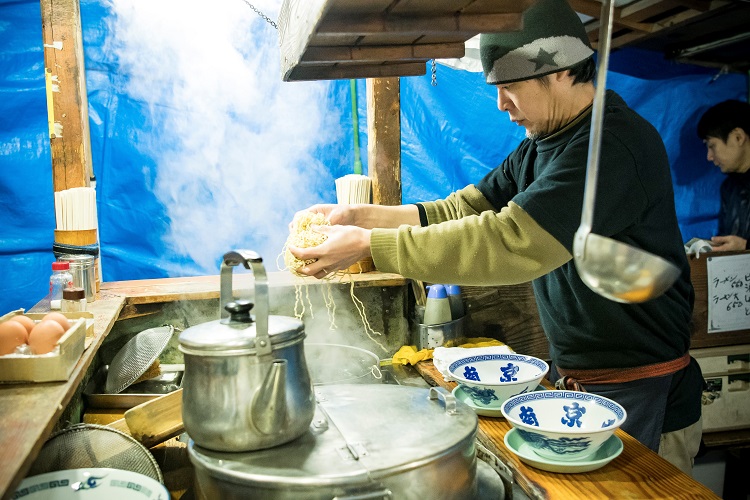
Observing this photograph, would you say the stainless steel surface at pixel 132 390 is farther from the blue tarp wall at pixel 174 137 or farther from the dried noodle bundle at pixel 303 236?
the blue tarp wall at pixel 174 137

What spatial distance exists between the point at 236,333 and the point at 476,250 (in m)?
1.07

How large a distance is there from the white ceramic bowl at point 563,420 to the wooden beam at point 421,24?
1.37 metres

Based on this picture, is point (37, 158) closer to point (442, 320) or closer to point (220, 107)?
point (220, 107)

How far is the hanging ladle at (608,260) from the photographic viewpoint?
1387 millimetres

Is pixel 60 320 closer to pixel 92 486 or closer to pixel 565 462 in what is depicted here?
pixel 92 486

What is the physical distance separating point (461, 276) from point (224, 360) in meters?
1.10

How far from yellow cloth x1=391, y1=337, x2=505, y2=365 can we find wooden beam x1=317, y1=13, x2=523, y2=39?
6.89 ft

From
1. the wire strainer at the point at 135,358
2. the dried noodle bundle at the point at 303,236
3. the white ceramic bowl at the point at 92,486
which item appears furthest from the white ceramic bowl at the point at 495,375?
the wire strainer at the point at 135,358

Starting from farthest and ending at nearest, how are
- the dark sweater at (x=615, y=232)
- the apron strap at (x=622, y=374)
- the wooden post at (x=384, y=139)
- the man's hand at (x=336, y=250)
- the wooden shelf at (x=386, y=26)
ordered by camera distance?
the wooden post at (x=384, y=139) < the apron strap at (x=622, y=374) < the man's hand at (x=336, y=250) < the dark sweater at (x=615, y=232) < the wooden shelf at (x=386, y=26)

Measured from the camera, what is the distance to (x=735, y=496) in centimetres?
546

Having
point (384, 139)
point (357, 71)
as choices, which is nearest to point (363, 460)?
point (357, 71)

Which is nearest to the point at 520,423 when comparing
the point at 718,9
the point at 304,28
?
the point at 304,28

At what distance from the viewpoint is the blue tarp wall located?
399 cm

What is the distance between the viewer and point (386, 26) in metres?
1.93
